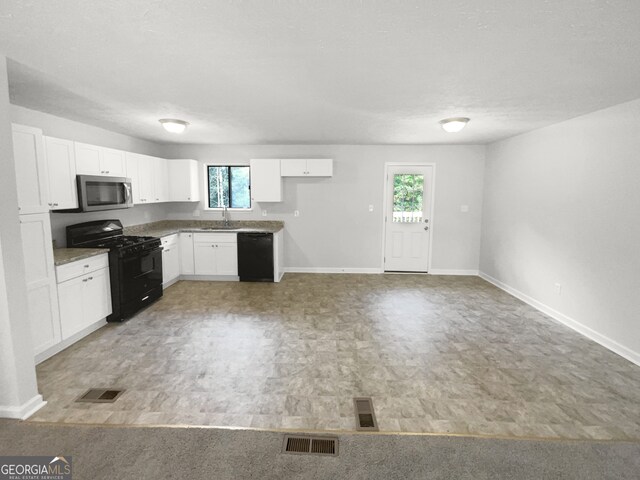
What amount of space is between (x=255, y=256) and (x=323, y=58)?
3943 millimetres

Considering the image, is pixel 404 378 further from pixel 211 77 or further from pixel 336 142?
pixel 336 142

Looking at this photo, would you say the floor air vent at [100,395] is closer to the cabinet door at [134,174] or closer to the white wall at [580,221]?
the cabinet door at [134,174]

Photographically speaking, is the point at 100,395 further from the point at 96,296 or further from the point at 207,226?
the point at 207,226

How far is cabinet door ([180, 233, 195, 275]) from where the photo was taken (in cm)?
566

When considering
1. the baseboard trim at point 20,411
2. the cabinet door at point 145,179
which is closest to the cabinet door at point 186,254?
the cabinet door at point 145,179

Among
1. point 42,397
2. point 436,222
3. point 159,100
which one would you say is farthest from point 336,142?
point 42,397

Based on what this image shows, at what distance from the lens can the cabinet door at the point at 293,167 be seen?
5836 mm

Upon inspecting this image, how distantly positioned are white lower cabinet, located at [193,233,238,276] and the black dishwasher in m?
0.11

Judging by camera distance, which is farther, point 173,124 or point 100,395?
point 173,124

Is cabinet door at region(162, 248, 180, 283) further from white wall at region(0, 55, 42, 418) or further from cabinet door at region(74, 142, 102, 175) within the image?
white wall at region(0, 55, 42, 418)

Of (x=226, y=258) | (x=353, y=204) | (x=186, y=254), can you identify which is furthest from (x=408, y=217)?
(x=186, y=254)

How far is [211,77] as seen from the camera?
2580 millimetres

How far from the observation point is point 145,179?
5.13m

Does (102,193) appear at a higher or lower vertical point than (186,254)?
higher
